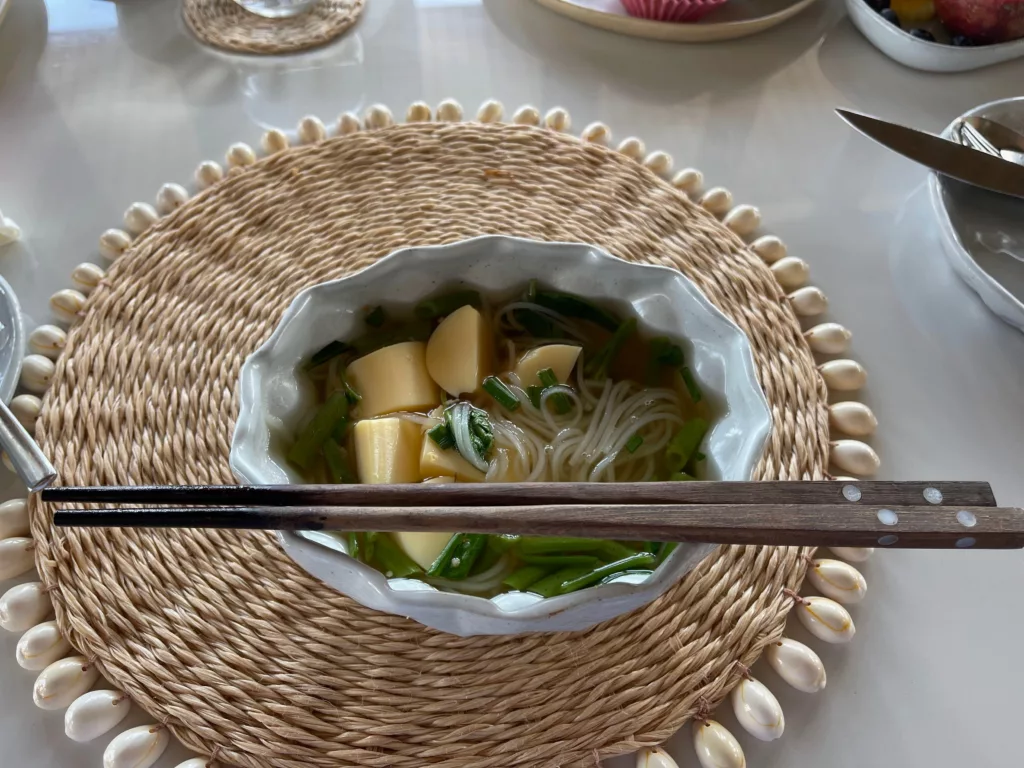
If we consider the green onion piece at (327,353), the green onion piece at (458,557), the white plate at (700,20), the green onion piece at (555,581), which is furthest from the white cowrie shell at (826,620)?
the white plate at (700,20)

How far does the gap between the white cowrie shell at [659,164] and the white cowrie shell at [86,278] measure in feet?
2.75

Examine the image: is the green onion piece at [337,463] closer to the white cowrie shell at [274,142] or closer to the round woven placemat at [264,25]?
the white cowrie shell at [274,142]

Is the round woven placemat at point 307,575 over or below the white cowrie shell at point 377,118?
below

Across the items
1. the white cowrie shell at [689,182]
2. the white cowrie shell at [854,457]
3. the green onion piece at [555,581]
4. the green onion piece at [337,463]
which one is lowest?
the white cowrie shell at [854,457]

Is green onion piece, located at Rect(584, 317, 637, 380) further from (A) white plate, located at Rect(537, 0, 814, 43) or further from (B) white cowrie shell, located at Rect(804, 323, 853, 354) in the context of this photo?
(A) white plate, located at Rect(537, 0, 814, 43)

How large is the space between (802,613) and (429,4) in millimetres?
1410

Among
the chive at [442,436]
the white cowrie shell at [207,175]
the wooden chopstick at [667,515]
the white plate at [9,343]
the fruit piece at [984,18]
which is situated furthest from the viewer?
the fruit piece at [984,18]

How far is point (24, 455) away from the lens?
2.74ft

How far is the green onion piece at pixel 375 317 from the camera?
831 millimetres

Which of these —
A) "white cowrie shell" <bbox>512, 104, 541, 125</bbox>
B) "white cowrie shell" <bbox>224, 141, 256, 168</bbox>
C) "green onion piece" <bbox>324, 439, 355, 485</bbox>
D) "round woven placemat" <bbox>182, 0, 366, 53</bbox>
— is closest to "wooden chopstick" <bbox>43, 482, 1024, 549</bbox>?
"green onion piece" <bbox>324, 439, 355, 485</bbox>

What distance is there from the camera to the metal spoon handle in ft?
2.71

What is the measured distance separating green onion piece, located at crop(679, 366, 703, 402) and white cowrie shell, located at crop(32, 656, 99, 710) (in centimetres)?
70

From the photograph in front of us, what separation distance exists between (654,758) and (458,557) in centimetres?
27

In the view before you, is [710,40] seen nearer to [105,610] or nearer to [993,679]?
[993,679]
